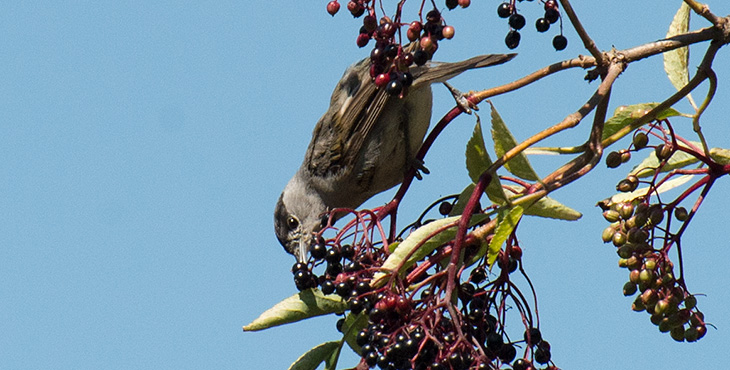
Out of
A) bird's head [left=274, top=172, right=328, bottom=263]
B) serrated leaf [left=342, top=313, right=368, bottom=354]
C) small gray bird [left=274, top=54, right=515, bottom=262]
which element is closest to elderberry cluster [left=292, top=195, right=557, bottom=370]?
serrated leaf [left=342, top=313, right=368, bottom=354]

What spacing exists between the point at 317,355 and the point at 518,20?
156 cm

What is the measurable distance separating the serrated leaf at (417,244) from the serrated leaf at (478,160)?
0.16 metres

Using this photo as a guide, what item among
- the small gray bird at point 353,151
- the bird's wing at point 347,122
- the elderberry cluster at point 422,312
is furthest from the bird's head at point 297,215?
the elderberry cluster at point 422,312

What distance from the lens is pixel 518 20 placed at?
3.68 metres

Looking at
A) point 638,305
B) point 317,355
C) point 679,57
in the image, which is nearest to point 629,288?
point 638,305

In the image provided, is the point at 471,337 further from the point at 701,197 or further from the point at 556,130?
the point at 701,197

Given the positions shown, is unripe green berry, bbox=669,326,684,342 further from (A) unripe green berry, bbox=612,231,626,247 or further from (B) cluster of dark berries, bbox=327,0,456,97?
(B) cluster of dark berries, bbox=327,0,456,97

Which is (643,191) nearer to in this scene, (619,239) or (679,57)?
(619,239)

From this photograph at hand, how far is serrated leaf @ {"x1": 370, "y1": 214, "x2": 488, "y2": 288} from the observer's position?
10.9ft

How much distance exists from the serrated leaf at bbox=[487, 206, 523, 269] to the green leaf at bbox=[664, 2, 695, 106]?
96 cm

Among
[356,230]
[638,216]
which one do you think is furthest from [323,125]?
[638,216]

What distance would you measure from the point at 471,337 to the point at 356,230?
2.76 feet

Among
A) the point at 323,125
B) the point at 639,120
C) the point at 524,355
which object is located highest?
the point at 323,125

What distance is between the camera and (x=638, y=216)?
3.61 metres
